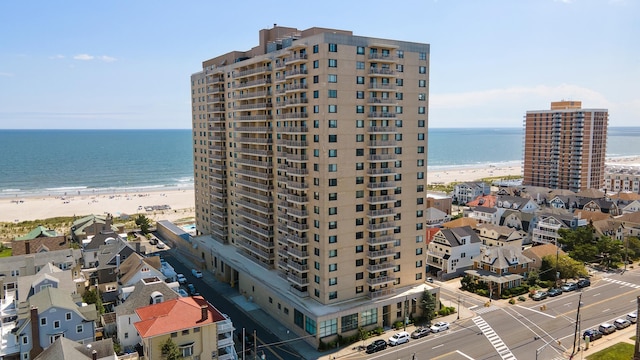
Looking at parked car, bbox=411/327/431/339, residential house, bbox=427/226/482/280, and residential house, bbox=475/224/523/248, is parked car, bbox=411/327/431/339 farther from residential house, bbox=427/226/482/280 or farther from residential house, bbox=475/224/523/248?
residential house, bbox=475/224/523/248

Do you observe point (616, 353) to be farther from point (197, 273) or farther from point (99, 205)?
point (99, 205)

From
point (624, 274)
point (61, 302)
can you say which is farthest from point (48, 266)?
point (624, 274)

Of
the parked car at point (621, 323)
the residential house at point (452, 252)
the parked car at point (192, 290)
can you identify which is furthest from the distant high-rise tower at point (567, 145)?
the parked car at point (192, 290)

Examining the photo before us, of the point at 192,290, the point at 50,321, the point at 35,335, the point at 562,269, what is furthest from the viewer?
the point at 562,269

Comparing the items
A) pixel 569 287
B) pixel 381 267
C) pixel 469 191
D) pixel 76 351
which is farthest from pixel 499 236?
pixel 76 351

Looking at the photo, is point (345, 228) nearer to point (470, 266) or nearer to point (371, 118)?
point (371, 118)
